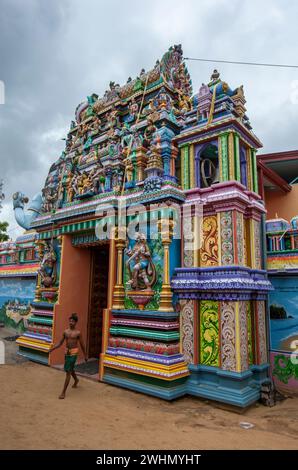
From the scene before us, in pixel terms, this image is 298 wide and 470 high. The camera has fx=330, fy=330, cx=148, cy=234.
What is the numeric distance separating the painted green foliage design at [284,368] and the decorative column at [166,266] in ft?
9.21

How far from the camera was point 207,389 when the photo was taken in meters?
6.29

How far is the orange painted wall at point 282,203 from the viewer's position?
1100 cm

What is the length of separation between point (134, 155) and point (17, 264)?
8.52 metres

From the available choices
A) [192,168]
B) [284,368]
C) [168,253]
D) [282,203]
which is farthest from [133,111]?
[284,368]

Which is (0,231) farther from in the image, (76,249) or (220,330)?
(220,330)

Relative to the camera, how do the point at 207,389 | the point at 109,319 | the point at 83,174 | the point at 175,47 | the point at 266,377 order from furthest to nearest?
the point at 175,47 < the point at 83,174 < the point at 109,319 < the point at 266,377 < the point at 207,389

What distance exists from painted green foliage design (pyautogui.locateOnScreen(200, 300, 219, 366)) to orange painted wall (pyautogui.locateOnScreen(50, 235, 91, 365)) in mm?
4034

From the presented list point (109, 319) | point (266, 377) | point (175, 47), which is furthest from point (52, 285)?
point (175, 47)

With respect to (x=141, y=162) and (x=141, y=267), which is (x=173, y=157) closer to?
(x=141, y=162)

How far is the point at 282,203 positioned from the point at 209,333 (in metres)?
6.42

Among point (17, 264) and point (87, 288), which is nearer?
point (87, 288)

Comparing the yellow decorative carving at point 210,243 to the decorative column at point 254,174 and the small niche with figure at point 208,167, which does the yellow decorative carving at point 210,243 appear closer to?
the small niche with figure at point 208,167

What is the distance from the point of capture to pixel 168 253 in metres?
7.16
